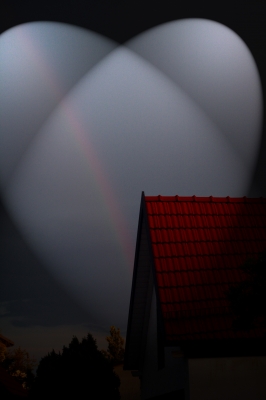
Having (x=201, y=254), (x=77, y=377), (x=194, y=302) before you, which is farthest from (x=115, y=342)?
(x=194, y=302)

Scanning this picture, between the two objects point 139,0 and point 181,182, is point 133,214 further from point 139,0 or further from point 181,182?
point 139,0

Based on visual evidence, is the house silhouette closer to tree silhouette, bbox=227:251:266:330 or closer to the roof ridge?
the roof ridge

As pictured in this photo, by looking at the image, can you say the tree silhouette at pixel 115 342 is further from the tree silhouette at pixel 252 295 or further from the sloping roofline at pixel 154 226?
the tree silhouette at pixel 252 295

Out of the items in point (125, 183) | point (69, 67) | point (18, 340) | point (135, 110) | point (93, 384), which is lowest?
point (93, 384)

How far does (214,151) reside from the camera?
39.8m

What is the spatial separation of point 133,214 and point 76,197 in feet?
29.7

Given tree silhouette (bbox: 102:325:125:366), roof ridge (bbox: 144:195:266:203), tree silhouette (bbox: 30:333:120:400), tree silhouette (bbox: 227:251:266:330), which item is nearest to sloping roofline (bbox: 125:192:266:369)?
roof ridge (bbox: 144:195:266:203)

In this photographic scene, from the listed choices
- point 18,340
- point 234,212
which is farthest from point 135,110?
point 234,212

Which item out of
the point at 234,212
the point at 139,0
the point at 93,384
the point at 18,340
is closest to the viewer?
the point at 93,384

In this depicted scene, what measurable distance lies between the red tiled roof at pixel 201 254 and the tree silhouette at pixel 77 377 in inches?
111

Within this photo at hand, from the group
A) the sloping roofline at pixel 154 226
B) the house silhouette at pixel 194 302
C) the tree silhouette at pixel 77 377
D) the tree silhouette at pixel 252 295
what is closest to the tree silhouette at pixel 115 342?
the house silhouette at pixel 194 302

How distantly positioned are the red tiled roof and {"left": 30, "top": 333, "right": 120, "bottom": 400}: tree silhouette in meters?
2.82

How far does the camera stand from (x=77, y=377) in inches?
389

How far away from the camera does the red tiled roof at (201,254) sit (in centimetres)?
796
